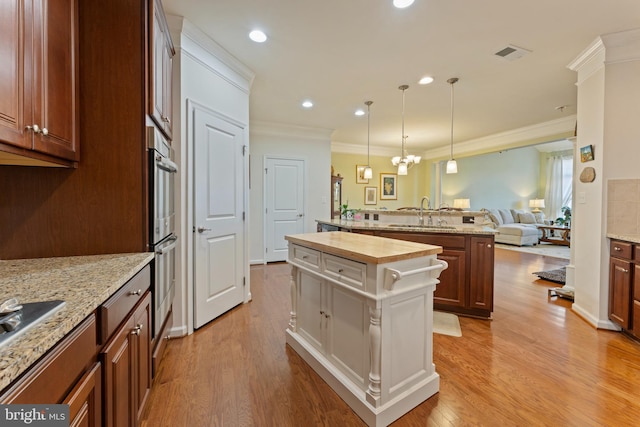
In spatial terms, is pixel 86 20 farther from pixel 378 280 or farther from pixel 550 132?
pixel 550 132

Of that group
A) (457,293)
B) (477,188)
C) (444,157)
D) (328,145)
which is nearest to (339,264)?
(457,293)

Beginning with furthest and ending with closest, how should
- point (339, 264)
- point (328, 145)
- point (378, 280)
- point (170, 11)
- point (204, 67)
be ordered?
point (328, 145) → point (204, 67) → point (170, 11) → point (339, 264) → point (378, 280)

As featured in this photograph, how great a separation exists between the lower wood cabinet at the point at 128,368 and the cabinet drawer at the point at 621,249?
3582 mm

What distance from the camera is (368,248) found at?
1690 millimetres

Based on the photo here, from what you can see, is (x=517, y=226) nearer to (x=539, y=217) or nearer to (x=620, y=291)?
(x=539, y=217)

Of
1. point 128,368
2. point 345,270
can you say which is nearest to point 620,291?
point 345,270

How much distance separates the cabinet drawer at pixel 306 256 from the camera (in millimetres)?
1945

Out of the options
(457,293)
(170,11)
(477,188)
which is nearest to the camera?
(170,11)

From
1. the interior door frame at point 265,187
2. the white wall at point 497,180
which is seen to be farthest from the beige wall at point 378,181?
the interior door frame at point 265,187

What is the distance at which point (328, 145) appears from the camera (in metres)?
5.86

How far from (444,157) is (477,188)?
2.38 meters

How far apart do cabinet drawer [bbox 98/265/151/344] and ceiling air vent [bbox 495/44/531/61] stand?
138 inches

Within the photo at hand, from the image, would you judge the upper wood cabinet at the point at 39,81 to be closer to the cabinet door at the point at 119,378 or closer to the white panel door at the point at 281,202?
the cabinet door at the point at 119,378

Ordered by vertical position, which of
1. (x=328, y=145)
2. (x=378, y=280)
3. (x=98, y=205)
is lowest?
(x=378, y=280)
